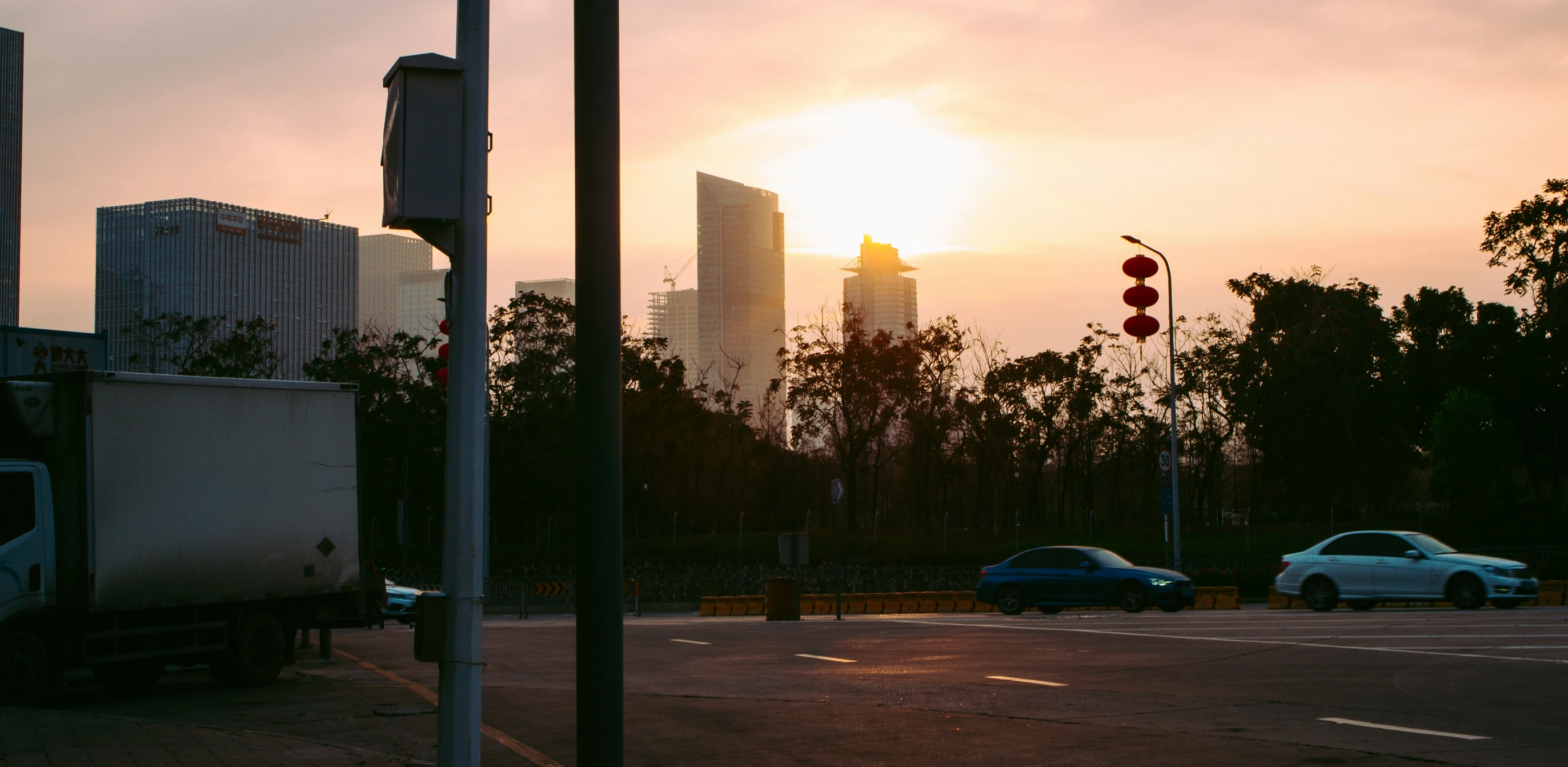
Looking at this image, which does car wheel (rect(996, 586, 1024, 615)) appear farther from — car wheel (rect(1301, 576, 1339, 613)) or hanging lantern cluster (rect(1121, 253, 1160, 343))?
hanging lantern cluster (rect(1121, 253, 1160, 343))

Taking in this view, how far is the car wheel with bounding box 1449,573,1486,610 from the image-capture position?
22.9m

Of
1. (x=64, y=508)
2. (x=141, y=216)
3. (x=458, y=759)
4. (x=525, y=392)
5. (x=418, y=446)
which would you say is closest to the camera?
(x=458, y=759)

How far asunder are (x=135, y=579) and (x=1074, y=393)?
55169 millimetres

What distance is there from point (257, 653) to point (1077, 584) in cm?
1601

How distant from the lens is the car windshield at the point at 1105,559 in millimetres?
26141

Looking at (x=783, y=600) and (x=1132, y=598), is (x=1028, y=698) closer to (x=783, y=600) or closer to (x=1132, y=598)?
(x=1132, y=598)

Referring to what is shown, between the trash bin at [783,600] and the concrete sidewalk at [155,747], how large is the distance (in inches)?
753

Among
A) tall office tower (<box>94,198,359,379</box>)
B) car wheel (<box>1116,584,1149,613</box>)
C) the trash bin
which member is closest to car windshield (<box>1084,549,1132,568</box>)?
car wheel (<box>1116,584,1149,613</box>)

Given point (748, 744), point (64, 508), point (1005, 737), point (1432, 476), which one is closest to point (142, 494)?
point (64, 508)

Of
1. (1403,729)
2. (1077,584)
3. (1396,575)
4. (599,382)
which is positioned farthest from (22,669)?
(1396,575)

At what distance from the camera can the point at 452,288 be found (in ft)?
20.6

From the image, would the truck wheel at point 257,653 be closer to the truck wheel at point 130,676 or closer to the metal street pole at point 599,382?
the truck wheel at point 130,676

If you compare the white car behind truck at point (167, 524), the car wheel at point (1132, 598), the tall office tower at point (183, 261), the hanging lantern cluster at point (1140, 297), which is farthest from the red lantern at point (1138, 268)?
the tall office tower at point (183, 261)

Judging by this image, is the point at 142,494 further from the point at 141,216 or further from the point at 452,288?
the point at 141,216
